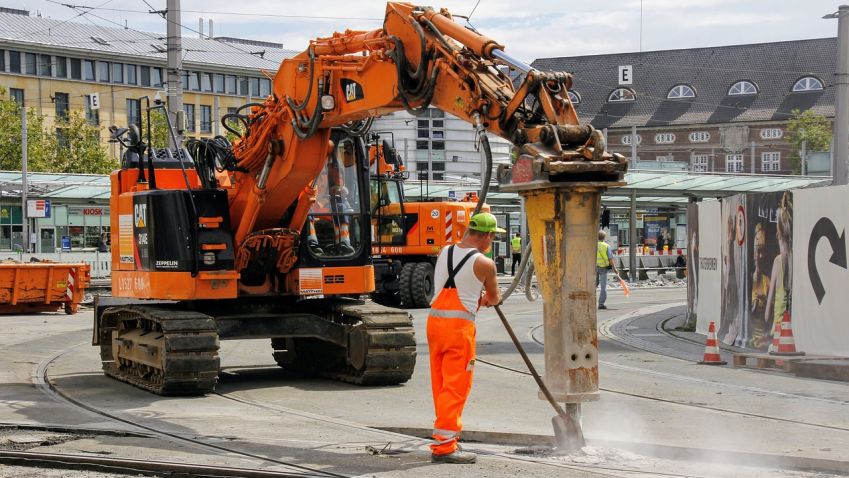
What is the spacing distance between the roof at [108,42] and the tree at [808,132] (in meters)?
37.4

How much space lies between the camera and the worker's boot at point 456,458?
9.10m

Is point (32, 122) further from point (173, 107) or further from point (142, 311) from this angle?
point (142, 311)

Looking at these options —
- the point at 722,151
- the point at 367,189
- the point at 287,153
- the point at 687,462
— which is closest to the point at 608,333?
the point at 367,189

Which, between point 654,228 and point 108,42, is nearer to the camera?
point 654,228

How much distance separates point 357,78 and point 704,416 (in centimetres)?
480

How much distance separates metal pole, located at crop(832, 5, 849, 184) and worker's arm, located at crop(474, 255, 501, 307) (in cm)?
1481

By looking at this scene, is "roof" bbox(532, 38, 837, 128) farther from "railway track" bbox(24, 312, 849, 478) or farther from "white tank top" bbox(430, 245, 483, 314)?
"white tank top" bbox(430, 245, 483, 314)

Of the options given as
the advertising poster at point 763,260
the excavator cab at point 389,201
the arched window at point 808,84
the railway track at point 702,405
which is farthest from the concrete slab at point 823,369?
the arched window at point 808,84

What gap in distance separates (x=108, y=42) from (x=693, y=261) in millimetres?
80510

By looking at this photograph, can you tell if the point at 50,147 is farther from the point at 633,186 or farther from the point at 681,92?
the point at 681,92

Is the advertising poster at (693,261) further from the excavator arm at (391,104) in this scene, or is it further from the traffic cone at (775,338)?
the excavator arm at (391,104)

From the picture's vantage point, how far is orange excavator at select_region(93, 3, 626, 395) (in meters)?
13.2

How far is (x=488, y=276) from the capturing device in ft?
30.9

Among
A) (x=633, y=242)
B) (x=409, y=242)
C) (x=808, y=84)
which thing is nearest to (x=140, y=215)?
(x=409, y=242)
